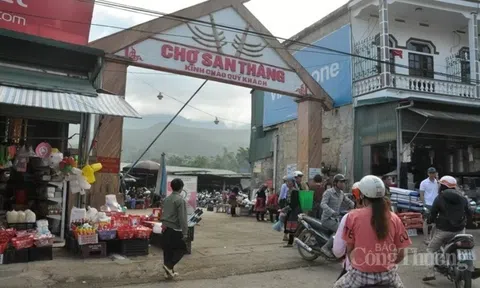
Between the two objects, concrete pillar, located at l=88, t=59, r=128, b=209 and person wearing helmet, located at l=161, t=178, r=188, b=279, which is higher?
concrete pillar, located at l=88, t=59, r=128, b=209

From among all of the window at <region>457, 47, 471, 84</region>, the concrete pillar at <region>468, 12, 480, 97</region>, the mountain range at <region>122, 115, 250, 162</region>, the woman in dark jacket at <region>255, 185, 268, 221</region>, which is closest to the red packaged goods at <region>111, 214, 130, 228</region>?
the woman in dark jacket at <region>255, 185, 268, 221</region>

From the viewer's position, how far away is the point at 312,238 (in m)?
7.28

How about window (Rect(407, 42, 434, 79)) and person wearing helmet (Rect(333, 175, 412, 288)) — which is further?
window (Rect(407, 42, 434, 79))

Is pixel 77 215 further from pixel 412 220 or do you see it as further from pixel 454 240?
pixel 412 220

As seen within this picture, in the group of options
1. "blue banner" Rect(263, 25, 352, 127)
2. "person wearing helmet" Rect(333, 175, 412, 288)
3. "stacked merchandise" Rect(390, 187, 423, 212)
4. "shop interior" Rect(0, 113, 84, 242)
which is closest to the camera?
"person wearing helmet" Rect(333, 175, 412, 288)

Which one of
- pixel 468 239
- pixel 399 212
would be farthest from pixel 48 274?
pixel 399 212

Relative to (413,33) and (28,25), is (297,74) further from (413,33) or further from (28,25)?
(28,25)

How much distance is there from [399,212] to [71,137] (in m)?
8.72

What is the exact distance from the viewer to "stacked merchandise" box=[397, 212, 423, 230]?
1048 cm

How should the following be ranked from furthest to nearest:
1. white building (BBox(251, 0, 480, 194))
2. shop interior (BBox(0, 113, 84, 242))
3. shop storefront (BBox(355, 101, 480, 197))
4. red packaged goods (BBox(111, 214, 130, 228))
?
white building (BBox(251, 0, 480, 194)), shop storefront (BBox(355, 101, 480, 197)), shop interior (BBox(0, 113, 84, 242)), red packaged goods (BBox(111, 214, 130, 228))

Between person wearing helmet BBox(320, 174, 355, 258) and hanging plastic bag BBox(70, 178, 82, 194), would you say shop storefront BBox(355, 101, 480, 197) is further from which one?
hanging plastic bag BBox(70, 178, 82, 194)

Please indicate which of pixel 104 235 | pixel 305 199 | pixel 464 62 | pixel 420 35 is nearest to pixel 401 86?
pixel 420 35

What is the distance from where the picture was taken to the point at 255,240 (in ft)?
32.2

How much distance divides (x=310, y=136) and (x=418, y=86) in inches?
167
